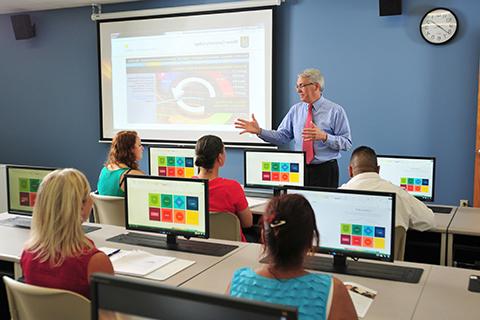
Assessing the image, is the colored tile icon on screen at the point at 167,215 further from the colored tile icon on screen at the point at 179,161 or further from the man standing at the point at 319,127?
the colored tile icon on screen at the point at 179,161

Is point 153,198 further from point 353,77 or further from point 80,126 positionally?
point 80,126

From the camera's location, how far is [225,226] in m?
2.90

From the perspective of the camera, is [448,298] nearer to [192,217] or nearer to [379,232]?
[379,232]

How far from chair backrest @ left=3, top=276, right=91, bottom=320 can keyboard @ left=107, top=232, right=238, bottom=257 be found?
87 centimetres

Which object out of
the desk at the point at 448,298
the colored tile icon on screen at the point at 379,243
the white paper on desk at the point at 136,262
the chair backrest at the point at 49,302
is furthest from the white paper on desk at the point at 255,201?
the chair backrest at the point at 49,302

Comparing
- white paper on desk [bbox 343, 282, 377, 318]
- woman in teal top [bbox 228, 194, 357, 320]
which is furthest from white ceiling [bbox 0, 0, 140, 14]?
woman in teal top [bbox 228, 194, 357, 320]

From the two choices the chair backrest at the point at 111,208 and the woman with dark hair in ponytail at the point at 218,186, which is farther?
the chair backrest at the point at 111,208

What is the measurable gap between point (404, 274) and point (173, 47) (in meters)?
4.20

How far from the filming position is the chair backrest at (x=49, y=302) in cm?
171

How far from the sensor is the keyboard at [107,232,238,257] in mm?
2570

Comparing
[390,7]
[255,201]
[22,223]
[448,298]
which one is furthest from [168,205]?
[390,7]

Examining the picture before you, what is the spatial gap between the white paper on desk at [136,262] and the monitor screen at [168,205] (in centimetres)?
20

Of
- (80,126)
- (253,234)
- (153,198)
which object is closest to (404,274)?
(153,198)

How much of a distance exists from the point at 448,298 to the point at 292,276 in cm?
76
